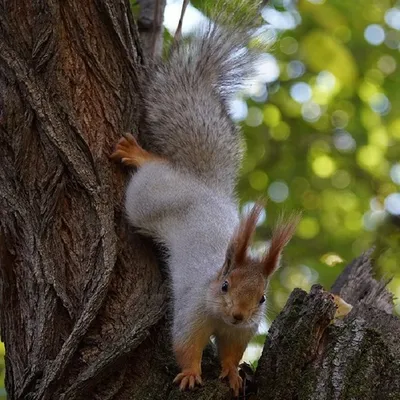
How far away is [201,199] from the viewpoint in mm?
3242

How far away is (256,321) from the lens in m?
2.81

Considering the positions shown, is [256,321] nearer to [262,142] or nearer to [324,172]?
[262,142]

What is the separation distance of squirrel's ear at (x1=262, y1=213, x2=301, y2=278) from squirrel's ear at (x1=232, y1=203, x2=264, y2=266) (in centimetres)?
9

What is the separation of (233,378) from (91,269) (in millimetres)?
615

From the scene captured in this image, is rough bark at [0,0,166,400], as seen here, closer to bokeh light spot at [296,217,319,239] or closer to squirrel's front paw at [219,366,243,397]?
squirrel's front paw at [219,366,243,397]

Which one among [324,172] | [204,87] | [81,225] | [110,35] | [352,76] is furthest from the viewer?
[324,172]

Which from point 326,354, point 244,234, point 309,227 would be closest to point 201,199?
point 244,234

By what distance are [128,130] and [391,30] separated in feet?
11.0

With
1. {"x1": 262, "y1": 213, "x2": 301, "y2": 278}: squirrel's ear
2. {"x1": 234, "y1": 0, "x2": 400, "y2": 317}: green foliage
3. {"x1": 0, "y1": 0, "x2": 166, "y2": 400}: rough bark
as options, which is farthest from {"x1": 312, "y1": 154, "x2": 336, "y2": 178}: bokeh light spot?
{"x1": 262, "y1": 213, "x2": 301, "y2": 278}: squirrel's ear

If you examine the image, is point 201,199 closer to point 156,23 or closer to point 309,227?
point 156,23

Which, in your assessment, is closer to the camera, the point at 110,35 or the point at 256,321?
the point at 256,321

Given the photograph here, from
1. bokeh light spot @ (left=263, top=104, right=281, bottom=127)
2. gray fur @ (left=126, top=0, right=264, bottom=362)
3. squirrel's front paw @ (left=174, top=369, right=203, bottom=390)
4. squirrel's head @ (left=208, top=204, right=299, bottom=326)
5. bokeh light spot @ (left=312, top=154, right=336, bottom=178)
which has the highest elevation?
bokeh light spot @ (left=263, top=104, right=281, bottom=127)

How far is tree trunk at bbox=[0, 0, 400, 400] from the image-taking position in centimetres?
229

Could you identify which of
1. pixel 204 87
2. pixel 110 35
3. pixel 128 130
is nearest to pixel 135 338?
pixel 128 130
